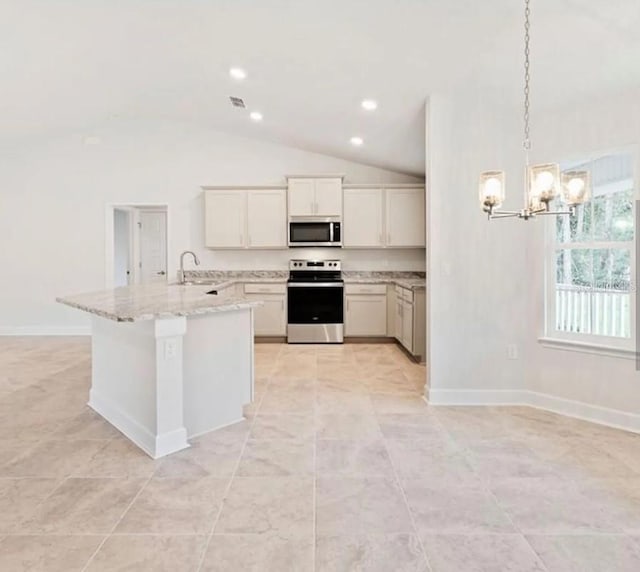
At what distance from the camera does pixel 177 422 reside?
2602mm

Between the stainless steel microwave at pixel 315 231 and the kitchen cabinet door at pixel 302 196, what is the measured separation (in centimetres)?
11

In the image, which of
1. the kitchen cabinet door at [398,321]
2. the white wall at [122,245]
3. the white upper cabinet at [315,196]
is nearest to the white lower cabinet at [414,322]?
the kitchen cabinet door at [398,321]

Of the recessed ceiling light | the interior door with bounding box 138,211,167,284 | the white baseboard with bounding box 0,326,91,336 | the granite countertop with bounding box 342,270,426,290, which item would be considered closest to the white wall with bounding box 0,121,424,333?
the white baseboard with bounding box 0,326,91,336

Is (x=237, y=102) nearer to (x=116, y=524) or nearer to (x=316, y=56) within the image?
(x=316, y=56)

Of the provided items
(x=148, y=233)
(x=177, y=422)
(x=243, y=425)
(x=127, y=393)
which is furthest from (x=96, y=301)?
(x=148, y=233)

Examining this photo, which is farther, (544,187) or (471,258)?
(471,258)

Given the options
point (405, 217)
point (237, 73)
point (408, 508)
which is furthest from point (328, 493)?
point (405, 217)

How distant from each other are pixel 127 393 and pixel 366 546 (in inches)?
75.3

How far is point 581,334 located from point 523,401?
0.70 m

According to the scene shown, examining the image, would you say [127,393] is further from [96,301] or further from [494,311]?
[494,311]

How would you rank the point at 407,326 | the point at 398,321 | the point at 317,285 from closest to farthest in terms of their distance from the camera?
the point at 407,326 → the point at 398,321 → the point at 317,285

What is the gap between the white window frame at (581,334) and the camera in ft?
9.59

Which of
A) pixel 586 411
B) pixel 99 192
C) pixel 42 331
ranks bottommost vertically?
pixel 586 411

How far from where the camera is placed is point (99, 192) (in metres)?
6.34
